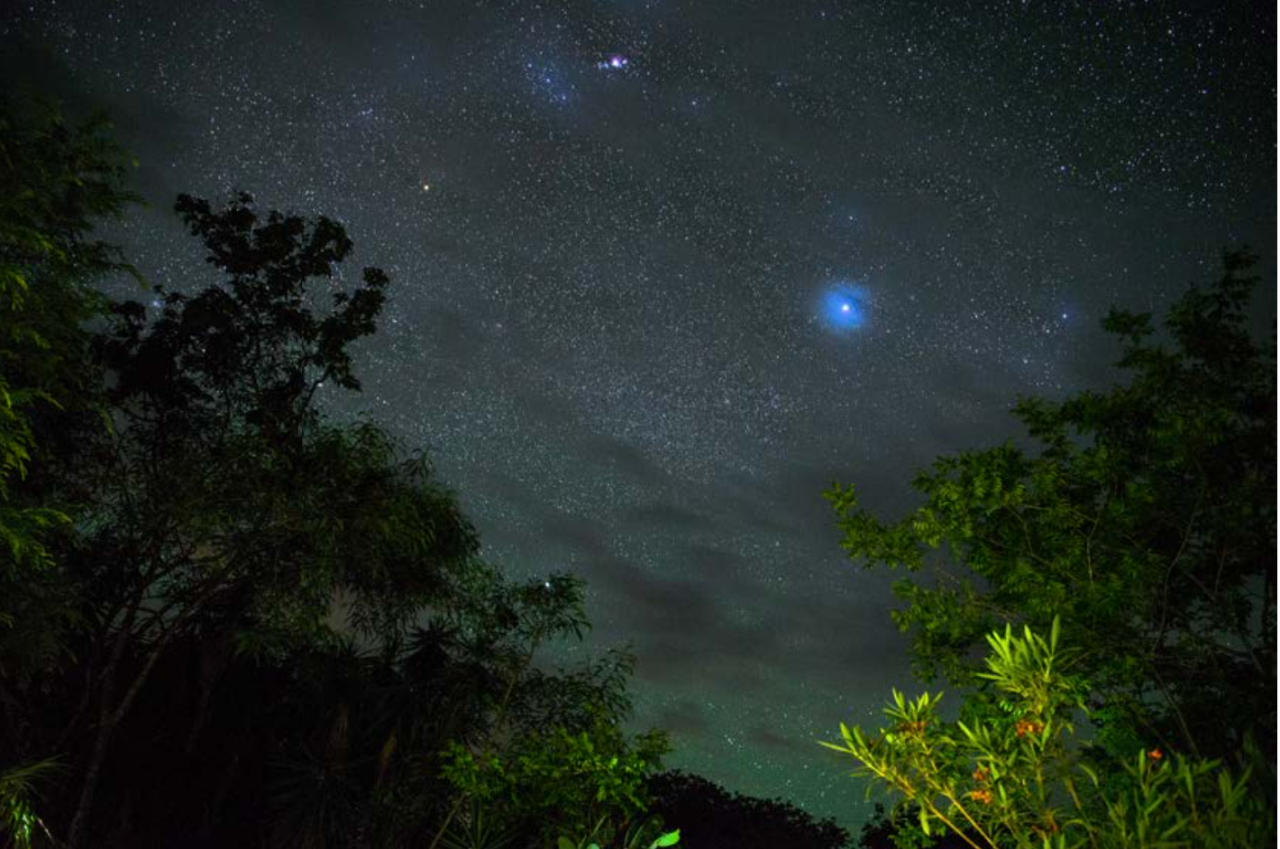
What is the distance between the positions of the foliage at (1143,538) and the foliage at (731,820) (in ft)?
65.2

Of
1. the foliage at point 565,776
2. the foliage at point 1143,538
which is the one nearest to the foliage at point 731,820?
the foliage at point 565,776

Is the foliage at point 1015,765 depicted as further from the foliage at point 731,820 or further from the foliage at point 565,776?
the foliage at point 731,820

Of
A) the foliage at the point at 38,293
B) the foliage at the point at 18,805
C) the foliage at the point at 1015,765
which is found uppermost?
the foliage at the point at 38,293

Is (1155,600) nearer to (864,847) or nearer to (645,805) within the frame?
(645,805)

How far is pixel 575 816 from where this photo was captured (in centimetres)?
1332

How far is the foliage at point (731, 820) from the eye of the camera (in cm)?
2948

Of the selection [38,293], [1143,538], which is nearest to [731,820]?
[1143,538]

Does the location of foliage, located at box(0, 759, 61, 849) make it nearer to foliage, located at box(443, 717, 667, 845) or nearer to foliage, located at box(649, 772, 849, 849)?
foliage, located at box(443, 717, 667, 845)

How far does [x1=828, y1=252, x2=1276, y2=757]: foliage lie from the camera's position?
9.50 m

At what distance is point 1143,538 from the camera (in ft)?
34.4

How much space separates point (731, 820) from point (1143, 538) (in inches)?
934

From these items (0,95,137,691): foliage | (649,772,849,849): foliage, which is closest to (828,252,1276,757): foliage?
(0,95,137,691): foliage

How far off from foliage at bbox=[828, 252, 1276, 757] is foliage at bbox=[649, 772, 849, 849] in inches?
783

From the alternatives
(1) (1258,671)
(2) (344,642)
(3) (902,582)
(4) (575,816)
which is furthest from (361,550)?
(1) (1258,671)
